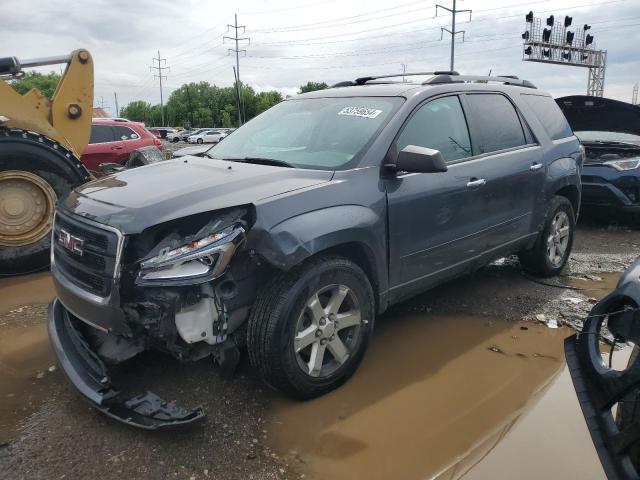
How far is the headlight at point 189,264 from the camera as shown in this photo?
2.57 m

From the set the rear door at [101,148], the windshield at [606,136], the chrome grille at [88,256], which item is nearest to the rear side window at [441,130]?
the chrome grille at [88,256]

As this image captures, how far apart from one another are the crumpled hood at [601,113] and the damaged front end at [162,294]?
6.31m

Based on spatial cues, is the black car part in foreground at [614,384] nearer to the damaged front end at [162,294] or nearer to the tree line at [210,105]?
the damaged front end at [162,294]

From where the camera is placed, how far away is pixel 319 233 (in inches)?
113

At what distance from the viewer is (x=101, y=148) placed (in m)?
10.9

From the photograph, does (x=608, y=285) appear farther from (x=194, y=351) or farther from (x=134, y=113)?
(x=134, y=113)

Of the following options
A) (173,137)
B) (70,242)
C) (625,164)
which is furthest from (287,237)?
(173,137)

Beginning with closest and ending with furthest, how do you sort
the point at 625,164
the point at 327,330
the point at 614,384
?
1. the point at 614,384
2. the point at 327,330
3. the point at 625,164

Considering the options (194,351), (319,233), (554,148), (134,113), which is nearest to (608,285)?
(554,148)

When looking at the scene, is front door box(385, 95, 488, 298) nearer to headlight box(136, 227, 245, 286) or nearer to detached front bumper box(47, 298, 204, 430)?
headlight box(136, 227, 245, 286)

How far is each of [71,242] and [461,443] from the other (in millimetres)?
2350

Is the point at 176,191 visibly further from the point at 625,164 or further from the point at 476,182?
A: the point at 625,164

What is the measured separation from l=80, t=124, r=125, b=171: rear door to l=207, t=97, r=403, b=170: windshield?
25.0 ft

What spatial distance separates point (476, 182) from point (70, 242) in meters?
2.75
